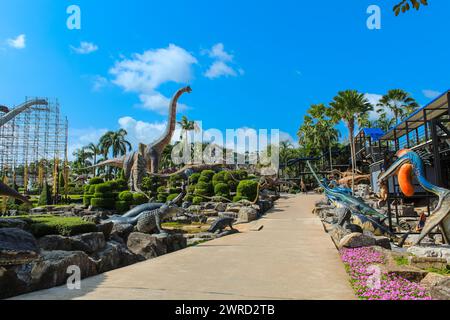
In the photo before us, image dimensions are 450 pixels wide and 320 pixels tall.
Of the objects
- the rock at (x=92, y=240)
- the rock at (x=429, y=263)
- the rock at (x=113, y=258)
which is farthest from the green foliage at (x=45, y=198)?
the rock at (x=429, y=263)

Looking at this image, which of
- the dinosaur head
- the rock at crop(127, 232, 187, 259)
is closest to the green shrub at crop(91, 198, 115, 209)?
the rock at crop(127, 232, 187, 259)

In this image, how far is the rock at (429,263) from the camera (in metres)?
6.11

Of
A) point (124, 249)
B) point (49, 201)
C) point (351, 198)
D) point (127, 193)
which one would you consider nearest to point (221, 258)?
point (124, 249)

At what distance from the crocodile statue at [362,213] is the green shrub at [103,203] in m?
17.1

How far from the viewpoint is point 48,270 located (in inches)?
209

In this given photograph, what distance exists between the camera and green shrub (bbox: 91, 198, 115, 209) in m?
25.7

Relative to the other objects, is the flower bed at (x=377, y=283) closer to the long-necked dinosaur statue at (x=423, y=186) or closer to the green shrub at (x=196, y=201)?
the long-necked dinosaur statue at (x=423, y=186)

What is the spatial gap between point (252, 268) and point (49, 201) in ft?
106

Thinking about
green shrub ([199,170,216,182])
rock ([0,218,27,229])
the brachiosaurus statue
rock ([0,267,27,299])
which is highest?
the brachiosaurus statue

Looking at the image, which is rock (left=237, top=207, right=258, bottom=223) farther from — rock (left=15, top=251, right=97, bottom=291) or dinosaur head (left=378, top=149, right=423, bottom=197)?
rock (left=15, top=251, right=97, bottom=291)

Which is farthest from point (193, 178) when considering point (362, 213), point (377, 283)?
point (377, 283)

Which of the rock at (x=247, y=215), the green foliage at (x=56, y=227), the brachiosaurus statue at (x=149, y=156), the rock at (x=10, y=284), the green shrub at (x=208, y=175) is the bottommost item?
the rock at (x=247, y=215)

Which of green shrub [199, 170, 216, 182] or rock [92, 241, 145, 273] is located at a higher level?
green shrub [199, 170, 216, 182]

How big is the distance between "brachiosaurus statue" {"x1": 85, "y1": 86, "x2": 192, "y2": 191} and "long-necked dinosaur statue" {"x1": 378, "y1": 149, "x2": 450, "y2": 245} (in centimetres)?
2265
